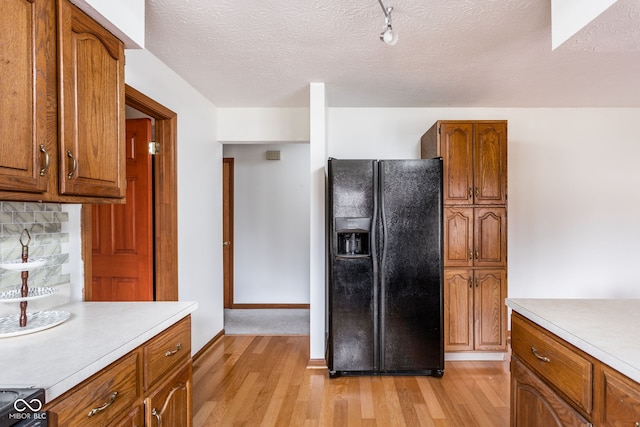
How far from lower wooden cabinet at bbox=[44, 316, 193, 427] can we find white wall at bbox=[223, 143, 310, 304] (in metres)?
3.08

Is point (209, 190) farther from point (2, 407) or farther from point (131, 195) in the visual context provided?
point (2, 407)

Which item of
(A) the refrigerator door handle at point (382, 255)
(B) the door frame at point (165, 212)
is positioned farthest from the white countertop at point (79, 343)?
(A) the refrigerator door handle at point (382, 255)

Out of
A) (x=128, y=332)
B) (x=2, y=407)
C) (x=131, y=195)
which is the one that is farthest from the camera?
(x=131, y=195)

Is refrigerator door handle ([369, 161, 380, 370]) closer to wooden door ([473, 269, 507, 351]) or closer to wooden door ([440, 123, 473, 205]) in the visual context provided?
wooden door ([440, 123, 473, 205])

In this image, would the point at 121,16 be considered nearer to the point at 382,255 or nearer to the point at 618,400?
the point at 382,255

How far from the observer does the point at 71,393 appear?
37.5 inches

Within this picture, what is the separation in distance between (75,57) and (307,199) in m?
3.51

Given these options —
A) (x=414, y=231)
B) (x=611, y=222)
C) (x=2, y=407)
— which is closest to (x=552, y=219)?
(x=611, y=222)

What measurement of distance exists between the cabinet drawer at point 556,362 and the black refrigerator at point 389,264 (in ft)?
3.41

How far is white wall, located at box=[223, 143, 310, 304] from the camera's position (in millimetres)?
4734

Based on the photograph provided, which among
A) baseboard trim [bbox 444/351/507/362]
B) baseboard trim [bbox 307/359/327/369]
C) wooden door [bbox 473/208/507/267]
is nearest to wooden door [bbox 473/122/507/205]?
wooden door [bbox 473/208/507/267]

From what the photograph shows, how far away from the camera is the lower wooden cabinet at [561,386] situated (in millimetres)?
1047

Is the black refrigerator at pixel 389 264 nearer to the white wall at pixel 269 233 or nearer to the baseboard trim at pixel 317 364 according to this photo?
the baseboard trim at pixel 317 364

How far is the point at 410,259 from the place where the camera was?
106 inches
